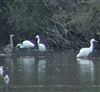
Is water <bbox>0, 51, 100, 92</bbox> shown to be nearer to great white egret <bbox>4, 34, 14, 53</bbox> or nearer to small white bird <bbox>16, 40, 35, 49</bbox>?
small white bird <bbox>16, 40, 35, 49</bbox>

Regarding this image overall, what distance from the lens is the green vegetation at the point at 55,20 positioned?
1034 inches

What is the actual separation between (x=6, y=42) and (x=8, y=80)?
16009 millimetres

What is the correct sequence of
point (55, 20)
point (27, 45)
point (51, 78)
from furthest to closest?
point (55, 20) < point (27, 45) < point (51, 78)

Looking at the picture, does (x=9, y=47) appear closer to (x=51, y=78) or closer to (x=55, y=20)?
(x=55, y=20)

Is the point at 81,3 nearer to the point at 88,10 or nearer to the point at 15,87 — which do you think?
the point at 88,10

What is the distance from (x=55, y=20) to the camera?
27188 millimetres

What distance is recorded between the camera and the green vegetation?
→ 86.2ft

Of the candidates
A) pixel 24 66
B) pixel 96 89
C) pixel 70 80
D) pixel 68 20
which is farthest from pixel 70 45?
pixel 96 89

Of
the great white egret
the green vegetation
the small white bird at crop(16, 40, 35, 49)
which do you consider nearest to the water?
the small white bird at crop(16, 40, 35, 49)

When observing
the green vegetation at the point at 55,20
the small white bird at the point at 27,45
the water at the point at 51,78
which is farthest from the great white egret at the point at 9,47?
the water at the point at 51,78

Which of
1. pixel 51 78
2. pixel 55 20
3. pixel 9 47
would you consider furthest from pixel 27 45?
pixel 51 78

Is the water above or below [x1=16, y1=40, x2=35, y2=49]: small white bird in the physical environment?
below

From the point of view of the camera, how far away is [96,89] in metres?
12.4

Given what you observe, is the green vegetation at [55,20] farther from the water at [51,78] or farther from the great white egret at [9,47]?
the water at [51,78]
